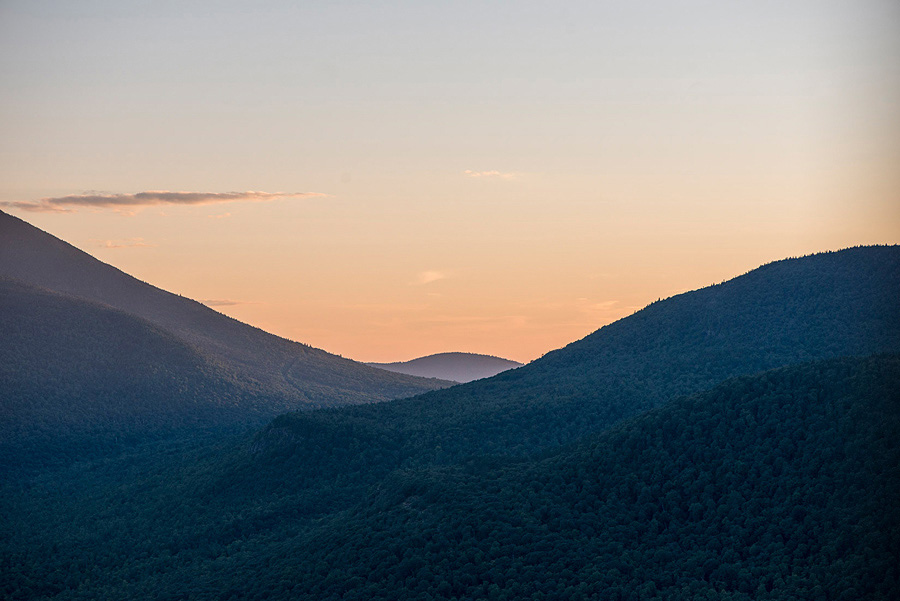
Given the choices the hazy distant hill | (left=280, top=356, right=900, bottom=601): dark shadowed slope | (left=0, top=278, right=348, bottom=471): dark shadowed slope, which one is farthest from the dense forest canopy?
the hazy distant hill

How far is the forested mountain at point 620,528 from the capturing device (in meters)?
71.1

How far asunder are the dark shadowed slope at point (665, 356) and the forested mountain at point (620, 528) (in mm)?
22428

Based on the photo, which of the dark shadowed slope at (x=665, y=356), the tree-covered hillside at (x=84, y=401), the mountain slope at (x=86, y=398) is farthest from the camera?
the mountain slope at (x=86, y=398)

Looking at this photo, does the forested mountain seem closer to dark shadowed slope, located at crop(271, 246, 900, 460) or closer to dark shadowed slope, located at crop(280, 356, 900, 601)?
dark shadowed slope, located at crop(280, 356, 900, 601)

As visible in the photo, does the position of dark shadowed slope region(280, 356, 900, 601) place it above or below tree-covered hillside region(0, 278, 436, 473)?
below

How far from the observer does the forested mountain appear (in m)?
71.1

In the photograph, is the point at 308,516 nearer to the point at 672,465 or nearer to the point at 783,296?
the point at 672,465

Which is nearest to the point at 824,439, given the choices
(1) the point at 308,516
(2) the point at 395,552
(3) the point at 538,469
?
(3) the point at 538,469

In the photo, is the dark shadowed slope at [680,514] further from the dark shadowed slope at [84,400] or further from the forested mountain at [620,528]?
the dark shadowed slope at [84,400]

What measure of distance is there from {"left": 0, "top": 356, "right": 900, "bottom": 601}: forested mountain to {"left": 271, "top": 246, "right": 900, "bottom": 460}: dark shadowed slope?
22.4 meters

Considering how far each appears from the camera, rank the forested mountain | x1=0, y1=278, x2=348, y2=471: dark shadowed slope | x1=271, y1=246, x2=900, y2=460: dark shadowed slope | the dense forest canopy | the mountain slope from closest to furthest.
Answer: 1. the forested mountain
2. the dense forest canopy
3. x1=271, y1=246, x2=900, y2=460: dark shadowed slope
4. x1=0, y1=278, x2=348, y2=471: dark shadowed slope
5. the mountain slope

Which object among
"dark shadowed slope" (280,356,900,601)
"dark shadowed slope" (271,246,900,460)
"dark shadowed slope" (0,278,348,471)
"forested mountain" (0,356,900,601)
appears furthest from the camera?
"dark shadowed slope" (0,278,348,471)

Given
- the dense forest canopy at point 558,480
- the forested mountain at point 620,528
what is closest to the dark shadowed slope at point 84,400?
the dense forest canopy at point 558,480

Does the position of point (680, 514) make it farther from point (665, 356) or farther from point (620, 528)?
point (665, 356)
